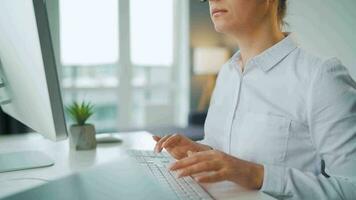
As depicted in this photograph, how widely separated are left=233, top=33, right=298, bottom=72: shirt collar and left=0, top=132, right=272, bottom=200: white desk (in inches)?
16.7

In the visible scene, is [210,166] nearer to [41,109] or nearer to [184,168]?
[184,168]

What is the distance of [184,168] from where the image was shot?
82cm

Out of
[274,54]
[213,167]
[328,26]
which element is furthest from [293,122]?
[328,26]

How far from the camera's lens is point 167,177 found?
0.89 meters

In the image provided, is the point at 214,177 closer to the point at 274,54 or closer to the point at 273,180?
the point at 273,180

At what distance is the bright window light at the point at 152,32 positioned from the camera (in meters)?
5.38

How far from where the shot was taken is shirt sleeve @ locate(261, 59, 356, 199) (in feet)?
2.89

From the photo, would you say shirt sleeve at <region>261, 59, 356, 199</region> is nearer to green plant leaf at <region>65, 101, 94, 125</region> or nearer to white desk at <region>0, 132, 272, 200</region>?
white desk at <region>0, 132, 272, 200</region>

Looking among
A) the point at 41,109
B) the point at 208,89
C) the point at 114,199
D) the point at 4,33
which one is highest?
the point at 4,33

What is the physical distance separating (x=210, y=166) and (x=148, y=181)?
145 millimetres

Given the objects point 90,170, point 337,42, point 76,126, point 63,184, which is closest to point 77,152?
point 76,126

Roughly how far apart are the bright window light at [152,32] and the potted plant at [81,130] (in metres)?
3.99

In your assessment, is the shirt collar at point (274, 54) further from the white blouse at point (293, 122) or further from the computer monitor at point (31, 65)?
the computer monitor at point (31, 65)

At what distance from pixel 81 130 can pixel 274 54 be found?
2.33ft
